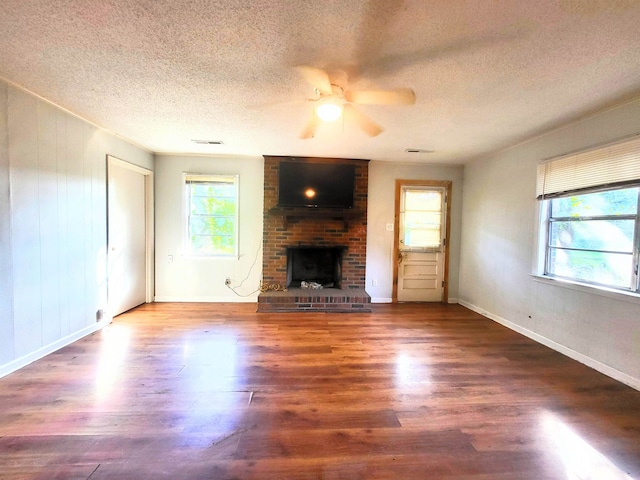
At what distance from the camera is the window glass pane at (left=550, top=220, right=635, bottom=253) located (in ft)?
7.63

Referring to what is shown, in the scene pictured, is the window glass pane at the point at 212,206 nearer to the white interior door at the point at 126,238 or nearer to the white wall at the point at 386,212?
the white interior door at the point at 126,238

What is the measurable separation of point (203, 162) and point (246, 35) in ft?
10.3

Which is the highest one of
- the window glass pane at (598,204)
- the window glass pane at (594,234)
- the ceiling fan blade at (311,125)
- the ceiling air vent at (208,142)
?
the ceiling air vent at (208,142)

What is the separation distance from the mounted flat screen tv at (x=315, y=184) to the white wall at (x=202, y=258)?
1.51 feet

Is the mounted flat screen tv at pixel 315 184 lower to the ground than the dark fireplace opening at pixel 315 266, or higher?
higher

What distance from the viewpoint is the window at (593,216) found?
2.28 m

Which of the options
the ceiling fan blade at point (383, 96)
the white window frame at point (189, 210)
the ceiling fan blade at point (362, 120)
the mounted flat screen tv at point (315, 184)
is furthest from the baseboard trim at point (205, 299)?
the ceiling fan blade at point (383, 96)

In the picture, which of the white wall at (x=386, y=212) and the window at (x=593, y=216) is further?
the white wall at (x=386, y=212)

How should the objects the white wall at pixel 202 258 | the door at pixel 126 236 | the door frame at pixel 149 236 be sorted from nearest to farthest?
the door at pixel 126 236 → the door frame at pixel 149 236 → the white wall at pixel 202 258

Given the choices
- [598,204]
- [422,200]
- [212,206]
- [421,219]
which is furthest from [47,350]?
[598,204]

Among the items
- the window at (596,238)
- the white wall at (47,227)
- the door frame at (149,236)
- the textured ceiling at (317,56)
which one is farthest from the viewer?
the door frame at (149,236)

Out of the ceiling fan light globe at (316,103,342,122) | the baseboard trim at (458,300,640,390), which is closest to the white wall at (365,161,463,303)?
the baseboard trim at (458,300,640,390)

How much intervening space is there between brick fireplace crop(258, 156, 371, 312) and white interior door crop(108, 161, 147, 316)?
1.89m

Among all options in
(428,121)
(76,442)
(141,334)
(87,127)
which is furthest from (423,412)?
(87,127)
